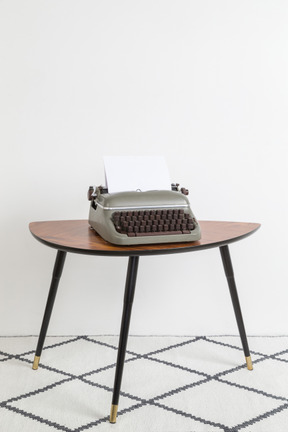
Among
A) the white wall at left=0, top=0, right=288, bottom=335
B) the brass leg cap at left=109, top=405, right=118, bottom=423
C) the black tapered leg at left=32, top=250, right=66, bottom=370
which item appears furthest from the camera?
the white wall at left=0, top=0, right=288, bottom=335

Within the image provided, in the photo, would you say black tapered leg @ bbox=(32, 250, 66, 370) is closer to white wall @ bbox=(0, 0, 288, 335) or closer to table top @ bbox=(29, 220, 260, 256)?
table top @ bbox=(29, 220, 260, 256)

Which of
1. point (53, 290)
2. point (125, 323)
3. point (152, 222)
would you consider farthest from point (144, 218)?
point (53, 290)

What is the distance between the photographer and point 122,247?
1815mm

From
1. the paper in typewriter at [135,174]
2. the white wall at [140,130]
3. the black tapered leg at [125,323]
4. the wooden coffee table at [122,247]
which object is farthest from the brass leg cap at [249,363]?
the paper in typewriter at [135,174]

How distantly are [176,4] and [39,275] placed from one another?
1566mm

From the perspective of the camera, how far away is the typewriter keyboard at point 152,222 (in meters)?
1.86

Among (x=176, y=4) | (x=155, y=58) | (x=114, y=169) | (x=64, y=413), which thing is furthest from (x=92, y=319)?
(x=176, y=4)

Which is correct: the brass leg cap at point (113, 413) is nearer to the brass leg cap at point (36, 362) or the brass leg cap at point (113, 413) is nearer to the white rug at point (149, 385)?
the white rug at point (149, 385)

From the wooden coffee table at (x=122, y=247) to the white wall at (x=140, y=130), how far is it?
1.41ft

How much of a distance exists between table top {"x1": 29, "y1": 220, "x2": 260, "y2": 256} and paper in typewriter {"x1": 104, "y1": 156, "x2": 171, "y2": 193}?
0.23m

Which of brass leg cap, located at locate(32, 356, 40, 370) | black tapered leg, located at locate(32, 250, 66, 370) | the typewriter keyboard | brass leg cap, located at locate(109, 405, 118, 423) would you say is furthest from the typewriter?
brass leg cap, located at locate(32, 356, 40, 370)

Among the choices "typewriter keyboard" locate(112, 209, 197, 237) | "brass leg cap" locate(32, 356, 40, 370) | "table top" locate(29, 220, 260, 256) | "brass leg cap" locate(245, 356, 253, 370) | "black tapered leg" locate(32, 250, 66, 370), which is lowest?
"brass leg cap" locate(32, 356, 40, 370)

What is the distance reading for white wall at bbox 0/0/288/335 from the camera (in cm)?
260

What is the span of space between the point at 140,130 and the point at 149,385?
1.25m
